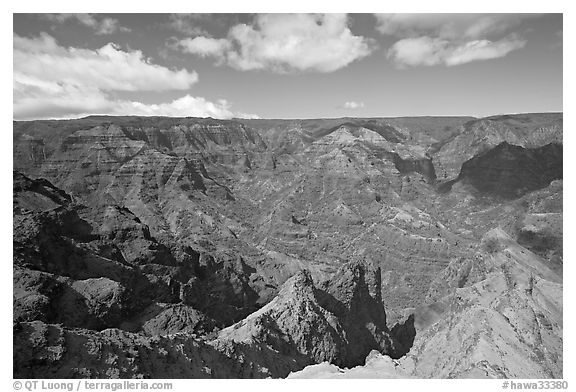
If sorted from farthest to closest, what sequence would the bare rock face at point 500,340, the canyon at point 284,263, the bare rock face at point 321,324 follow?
the bare rock face at point 321,324, the canyon at point 284,263, the bare rock face at point 500,340

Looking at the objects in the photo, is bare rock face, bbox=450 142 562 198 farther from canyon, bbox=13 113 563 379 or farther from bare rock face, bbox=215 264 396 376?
bare rock face, bbox=215 264 396 376

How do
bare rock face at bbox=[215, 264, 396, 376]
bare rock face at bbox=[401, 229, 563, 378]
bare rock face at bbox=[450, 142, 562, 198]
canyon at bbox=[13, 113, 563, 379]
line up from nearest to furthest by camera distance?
Result: bare rock face at bbox=[401, 229, 563, 378]
canyon at bbox=[13, 113, 563, 379]
bare rock face at bbox=[215, 264, 396, 376]
bare rock face at bbox=[450, 142, 562, 198]

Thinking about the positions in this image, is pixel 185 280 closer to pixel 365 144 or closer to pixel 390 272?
pixel 390 272

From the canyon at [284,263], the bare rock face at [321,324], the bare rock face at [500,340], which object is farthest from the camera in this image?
the bare rock face at [321,324]

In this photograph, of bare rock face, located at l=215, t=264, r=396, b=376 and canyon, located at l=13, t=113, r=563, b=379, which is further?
bare rock face, located at l=215, t=264, r=396, b=376

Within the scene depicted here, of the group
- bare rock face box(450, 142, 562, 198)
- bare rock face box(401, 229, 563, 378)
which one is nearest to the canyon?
bare rock face box(401, 229, 563, 378)

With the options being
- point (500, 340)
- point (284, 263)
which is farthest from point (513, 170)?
point (500, 340)

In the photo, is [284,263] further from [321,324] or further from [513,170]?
[513,170]

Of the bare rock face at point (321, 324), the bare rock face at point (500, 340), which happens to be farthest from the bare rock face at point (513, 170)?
the bare rock face at point (321, 324)

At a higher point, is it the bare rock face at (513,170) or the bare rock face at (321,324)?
the bare rock face at (513,170)

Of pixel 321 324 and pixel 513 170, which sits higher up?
pixel 513 170

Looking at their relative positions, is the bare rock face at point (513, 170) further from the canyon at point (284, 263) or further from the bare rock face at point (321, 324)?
the bare rock face at point (321, 324)

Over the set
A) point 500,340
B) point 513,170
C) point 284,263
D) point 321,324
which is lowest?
point 284,263
